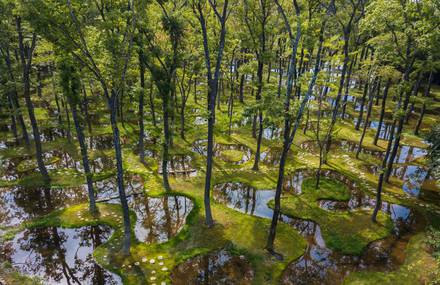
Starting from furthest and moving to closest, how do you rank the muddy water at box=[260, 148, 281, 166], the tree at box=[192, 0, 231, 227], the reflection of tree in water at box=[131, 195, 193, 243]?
the muddy water at box=[260, 148, 281, 166]
the reflection of tree in water at box=[131, 195, 193, 243]
the tree at box=[192, 0, 231, 227]

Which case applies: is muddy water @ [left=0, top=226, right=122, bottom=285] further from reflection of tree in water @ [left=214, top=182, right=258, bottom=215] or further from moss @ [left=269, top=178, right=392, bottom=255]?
moss @ [left=269, top=178, right=392, bottom=255]

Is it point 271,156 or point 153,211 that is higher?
point 271,156

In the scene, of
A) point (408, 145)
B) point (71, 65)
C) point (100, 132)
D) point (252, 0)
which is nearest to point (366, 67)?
point (408, 145)

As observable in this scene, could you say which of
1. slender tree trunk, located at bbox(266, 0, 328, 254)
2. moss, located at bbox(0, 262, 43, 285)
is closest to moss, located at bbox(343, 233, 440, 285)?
slender tree trunk, located at bbox(266, 0, 328, 254)

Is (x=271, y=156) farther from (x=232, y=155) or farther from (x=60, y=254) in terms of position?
(x=60, y=254)

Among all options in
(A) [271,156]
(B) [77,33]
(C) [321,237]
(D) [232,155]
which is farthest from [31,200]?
(A) [271,156]

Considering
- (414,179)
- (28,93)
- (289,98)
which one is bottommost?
(414,179)

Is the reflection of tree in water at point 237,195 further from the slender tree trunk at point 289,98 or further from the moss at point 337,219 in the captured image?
the slender tree trunk at point 289,98

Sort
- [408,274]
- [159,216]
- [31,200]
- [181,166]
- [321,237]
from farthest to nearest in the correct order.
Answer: [181,166], [31,200], [159,216], [321,237], [408,274]
